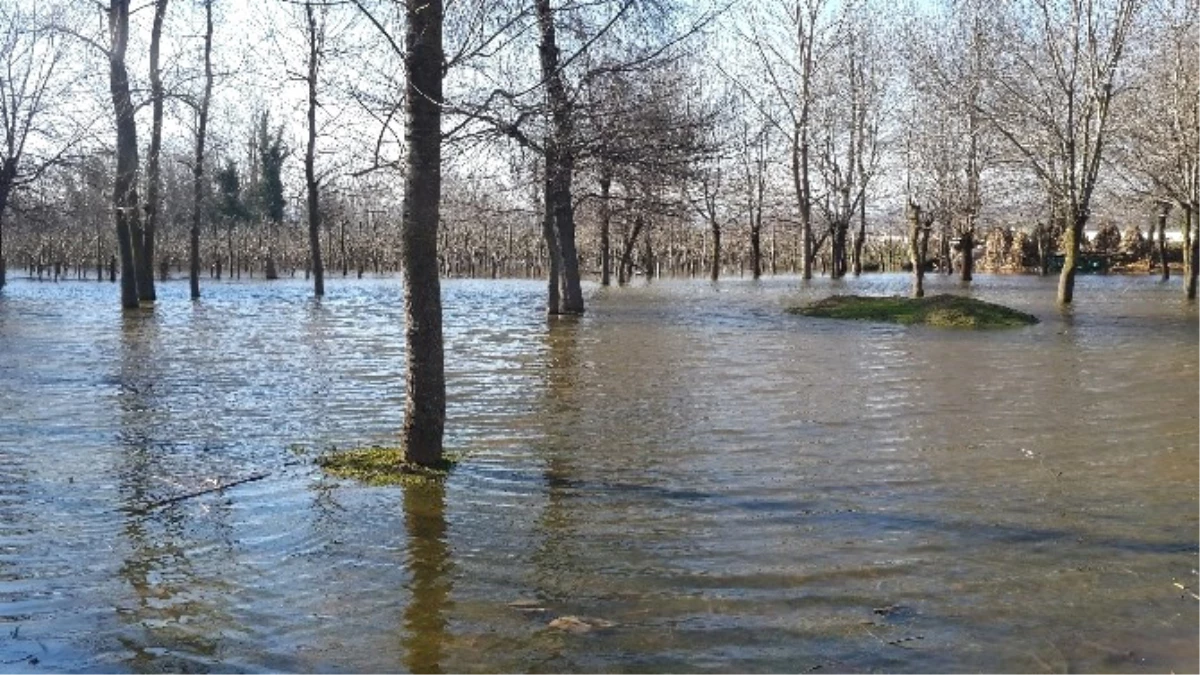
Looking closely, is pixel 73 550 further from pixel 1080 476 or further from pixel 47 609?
pixel 1080 476

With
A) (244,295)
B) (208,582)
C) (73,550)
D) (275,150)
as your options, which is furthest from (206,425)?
(275,150)

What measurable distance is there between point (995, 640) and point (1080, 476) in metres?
3.39

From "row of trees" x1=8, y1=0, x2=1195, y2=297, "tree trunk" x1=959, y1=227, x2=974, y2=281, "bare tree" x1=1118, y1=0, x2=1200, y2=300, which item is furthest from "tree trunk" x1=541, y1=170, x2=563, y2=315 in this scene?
"tree trunk" x1=959, y1=227, x2=974, y2=281

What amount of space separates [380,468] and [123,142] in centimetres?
2268

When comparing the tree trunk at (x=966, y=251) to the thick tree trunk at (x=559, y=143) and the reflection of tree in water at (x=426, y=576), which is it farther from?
the reflection of tree in water at (x=426, y=576)

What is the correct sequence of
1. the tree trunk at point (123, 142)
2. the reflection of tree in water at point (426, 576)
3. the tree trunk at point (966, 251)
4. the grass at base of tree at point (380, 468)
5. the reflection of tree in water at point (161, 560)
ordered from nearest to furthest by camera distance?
the reflection of tree in water at point (426, 576), the reflection of tree in water at point (161, 560), the grass at base of tree at point (380, 468), the tree trunk at point (123, 142), the tree trunk at point (966, 251)

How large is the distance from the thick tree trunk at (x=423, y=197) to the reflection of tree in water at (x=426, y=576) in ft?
2.72

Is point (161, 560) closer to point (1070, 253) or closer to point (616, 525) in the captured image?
point (616, 525)

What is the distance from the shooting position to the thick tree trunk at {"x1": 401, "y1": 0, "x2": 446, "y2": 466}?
6.58m

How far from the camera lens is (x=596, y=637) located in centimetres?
425

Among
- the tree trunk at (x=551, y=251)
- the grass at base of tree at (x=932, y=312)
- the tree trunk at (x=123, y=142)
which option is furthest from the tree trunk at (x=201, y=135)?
the grass at base of tree at (x=932, y=312)

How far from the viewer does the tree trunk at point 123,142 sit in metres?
24.8

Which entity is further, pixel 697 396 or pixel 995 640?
pixel 697 396

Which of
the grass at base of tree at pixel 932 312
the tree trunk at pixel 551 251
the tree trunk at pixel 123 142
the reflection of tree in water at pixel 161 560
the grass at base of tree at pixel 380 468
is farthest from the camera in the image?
the tree trunk at pixel 123 142
